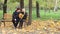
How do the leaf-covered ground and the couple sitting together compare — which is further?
the couple sitting together

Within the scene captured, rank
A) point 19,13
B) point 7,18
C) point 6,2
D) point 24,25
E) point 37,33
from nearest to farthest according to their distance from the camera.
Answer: point 37,33 < point 19,13 < point 24,25 < point 7,18 < point 6,2

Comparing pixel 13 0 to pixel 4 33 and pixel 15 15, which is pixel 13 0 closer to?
pixel 15 15

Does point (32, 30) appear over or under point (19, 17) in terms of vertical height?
under

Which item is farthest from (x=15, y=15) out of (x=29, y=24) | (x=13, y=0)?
(x=13, y=0)

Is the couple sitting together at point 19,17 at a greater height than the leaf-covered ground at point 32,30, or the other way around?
the couple sitting together at point 19,17

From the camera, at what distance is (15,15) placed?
14.3 meters

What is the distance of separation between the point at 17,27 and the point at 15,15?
0.82m

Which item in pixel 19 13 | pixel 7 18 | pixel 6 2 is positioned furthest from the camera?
pixel 6 2

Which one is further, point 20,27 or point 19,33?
point 20,27

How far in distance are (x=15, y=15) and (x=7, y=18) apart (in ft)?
9.68

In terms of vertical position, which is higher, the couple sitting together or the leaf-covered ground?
the couple sitting together

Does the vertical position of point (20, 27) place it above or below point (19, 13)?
below

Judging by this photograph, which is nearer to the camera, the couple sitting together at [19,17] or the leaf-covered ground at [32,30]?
the leaf-covered ground at [32,30]

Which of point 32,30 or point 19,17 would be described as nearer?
point 32,30
